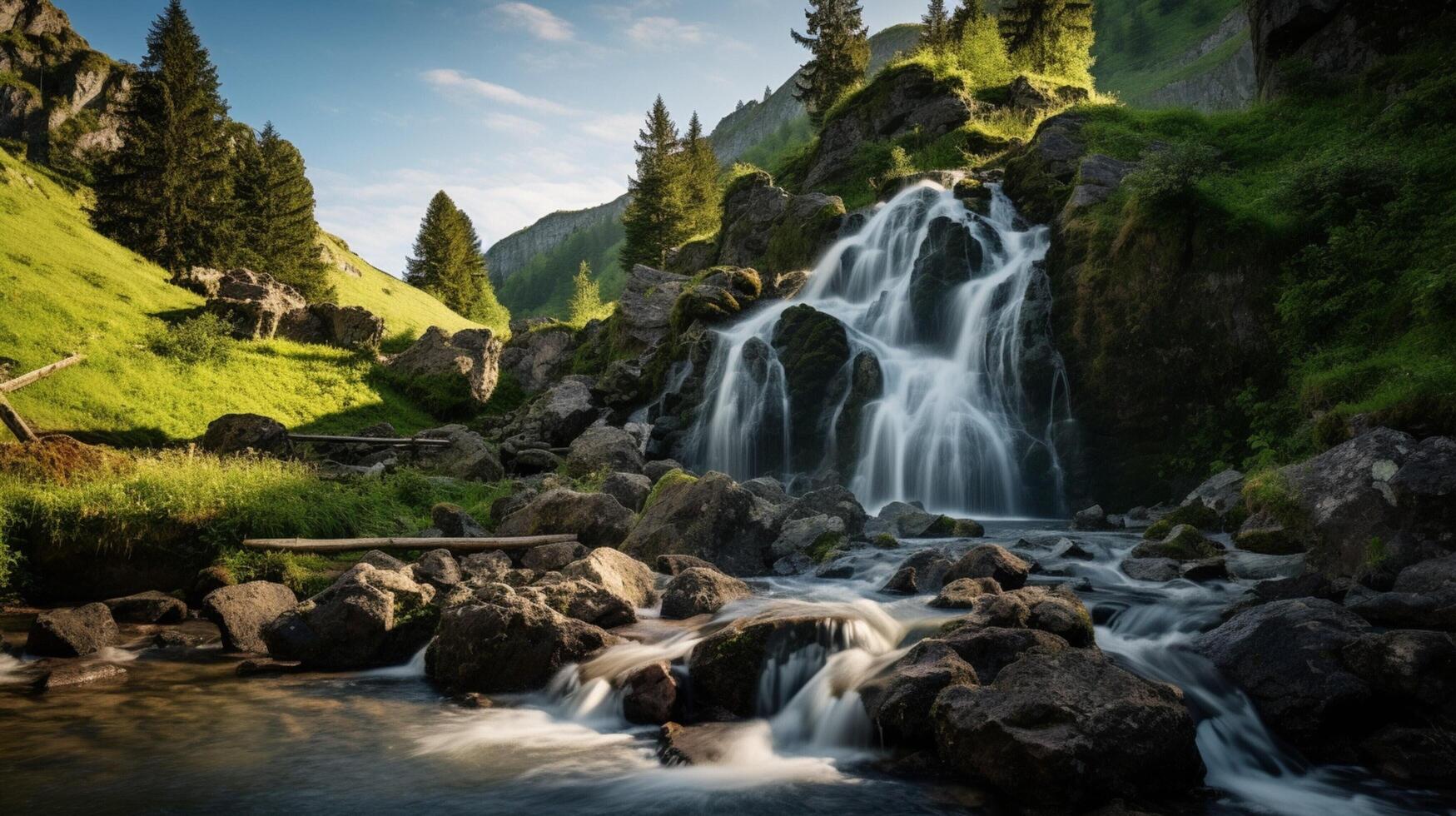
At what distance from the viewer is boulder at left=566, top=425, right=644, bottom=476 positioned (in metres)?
20.8

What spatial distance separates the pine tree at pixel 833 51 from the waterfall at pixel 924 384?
102ft

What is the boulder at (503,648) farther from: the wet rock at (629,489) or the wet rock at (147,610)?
the wet rock at (629,489)

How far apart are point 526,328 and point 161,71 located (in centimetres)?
2481

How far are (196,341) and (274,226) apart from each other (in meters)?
21.9

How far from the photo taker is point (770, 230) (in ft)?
123

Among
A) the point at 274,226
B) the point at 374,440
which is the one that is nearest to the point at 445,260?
the point at 274,226

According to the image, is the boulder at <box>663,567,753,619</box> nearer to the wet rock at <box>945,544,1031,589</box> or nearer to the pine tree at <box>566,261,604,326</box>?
the wet rock at <box>945,544,1031,589</box>

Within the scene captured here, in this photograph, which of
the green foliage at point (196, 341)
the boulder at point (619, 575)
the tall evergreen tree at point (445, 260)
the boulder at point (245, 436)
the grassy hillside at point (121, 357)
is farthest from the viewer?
the tall evergreen tree at point (445, 260)

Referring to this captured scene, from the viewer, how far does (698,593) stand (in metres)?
10.4

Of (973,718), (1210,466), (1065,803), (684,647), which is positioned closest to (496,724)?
(684,647)

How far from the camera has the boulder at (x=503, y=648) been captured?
8.07m

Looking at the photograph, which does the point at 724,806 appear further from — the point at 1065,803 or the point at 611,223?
the point at 611,223

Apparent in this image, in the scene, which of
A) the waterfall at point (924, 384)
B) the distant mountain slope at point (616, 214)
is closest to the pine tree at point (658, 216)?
the waterfall at point (924, 384)

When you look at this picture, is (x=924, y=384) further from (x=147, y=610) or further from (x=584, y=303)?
(x=584, y=303)
